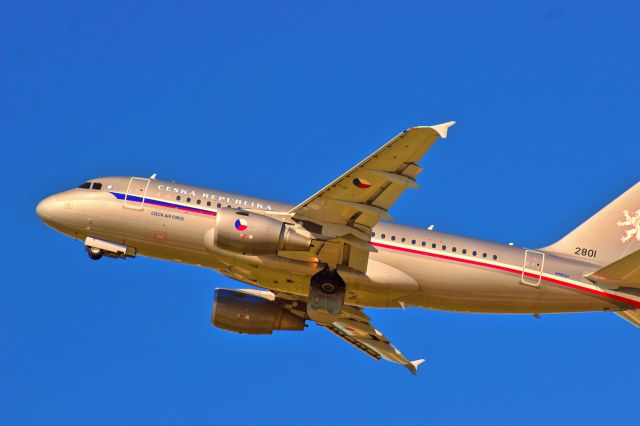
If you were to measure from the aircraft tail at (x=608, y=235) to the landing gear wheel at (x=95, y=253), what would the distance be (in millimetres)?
20770

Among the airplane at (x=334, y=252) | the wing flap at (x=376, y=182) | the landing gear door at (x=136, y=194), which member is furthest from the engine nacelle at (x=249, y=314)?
the wing flap at (x=376, y=182)

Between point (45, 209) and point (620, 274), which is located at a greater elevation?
point (45, 209)

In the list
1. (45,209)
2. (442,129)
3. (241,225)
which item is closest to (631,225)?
(442,129)

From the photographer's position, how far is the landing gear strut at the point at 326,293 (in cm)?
4956

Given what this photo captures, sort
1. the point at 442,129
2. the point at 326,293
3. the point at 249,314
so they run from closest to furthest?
1. the point at 442,129
2. the point at 326,293
3. the point at 249,314

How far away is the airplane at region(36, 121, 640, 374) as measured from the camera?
1887 inches

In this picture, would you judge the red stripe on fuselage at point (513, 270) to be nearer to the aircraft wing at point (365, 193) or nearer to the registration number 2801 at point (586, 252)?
the aircraft wing at point (365, 193)

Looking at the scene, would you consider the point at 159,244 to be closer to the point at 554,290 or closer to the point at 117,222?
the point at 117,222

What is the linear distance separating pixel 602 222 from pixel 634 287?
15.6ft

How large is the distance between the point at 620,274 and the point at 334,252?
12719 mm

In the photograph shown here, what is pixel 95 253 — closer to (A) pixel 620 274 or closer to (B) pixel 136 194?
(B) pixel 136 194

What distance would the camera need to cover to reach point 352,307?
2189 inches

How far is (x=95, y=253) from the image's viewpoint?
51438 mm

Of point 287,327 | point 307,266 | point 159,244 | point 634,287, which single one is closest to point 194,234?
point 159,244
